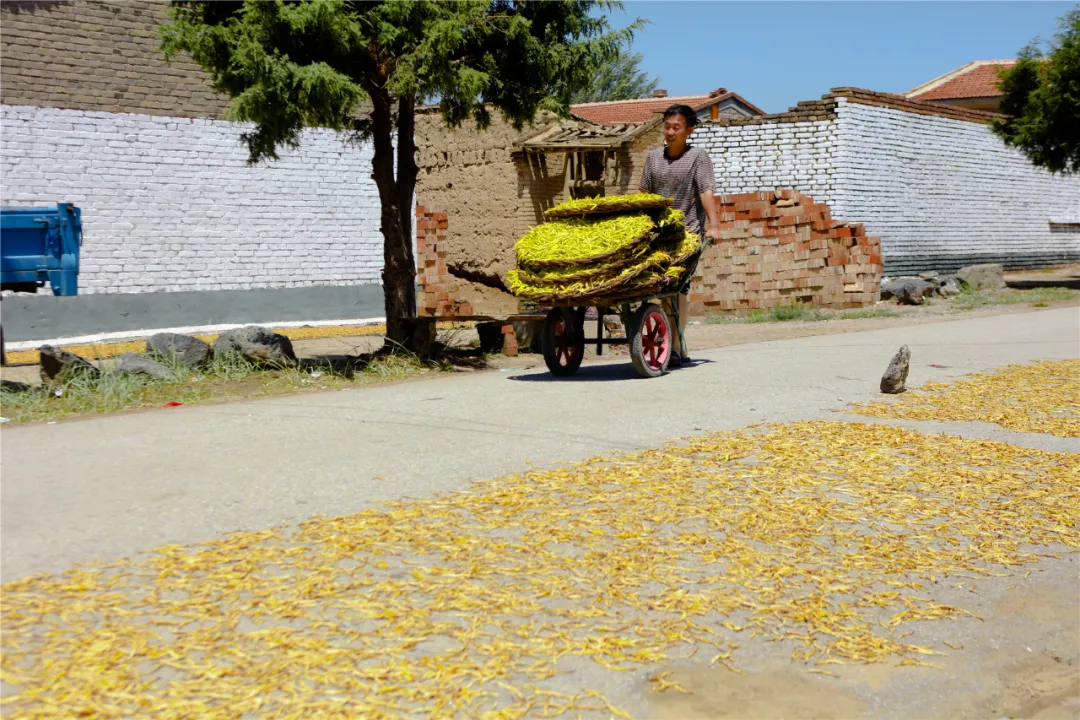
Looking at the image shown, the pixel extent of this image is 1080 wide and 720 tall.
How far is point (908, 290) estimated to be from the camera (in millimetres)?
21062

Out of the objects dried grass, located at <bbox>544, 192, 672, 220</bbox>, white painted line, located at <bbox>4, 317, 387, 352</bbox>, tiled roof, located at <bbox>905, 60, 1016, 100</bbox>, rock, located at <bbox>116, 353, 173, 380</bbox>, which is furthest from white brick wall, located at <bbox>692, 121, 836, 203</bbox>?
tiled roof, located at <bbox>905, 60, 1016, 100</bbox>

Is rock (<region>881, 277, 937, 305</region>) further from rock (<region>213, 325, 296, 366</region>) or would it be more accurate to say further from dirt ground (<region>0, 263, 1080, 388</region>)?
rock (<region>213, 325, 296, 366</region>)

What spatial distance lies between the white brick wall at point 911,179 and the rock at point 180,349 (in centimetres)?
1563

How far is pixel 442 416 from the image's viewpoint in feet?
Answer: 25.9

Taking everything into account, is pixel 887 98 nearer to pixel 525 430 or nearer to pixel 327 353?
pixel 327 353

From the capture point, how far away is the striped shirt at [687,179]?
10516 millimetres

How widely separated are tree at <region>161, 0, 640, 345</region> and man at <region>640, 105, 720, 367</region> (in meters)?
1.37

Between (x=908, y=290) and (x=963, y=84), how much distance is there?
28.5 m

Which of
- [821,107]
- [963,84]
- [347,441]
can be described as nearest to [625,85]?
[963,84]

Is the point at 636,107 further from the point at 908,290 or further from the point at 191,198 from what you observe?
the point at 191,198

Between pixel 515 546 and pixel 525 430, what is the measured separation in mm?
2664

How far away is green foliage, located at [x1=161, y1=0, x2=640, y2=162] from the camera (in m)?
9.66

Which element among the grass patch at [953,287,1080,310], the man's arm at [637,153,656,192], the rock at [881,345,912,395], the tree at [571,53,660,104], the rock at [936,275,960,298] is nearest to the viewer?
the rock at [881,345,912,395]

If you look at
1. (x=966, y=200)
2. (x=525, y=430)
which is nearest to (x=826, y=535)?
(x=525, y=430)
